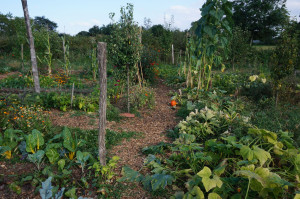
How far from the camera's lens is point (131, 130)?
14.5 ft

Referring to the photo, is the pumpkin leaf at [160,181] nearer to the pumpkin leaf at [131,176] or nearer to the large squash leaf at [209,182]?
the pumpkin leaf at [131,176]

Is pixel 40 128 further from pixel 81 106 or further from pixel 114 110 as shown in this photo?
pixel 114 110

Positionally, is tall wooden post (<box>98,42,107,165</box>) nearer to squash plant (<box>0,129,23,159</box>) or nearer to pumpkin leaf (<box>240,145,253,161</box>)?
squash plant (<box>0,129,23,159</box>)

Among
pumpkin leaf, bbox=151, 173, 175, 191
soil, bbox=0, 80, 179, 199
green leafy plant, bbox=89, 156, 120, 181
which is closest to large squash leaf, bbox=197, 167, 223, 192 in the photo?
pumpkin leaf, bbox=151, 173, 175, 191

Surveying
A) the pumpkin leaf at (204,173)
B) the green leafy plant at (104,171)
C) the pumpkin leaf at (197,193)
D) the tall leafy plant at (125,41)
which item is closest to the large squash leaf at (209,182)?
the pumpkin leaf at (204,173)

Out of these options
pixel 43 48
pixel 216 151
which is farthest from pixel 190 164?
pixel 43 48

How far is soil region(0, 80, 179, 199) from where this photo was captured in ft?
8.54

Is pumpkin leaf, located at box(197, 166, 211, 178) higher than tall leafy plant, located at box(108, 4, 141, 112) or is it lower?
lower

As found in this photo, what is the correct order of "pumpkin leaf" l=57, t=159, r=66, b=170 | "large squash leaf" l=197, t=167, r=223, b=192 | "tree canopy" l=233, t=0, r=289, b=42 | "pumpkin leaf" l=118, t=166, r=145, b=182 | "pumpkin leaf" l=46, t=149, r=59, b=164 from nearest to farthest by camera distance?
"large squash leaf" l=197, t=167, r=223, b=192
"pumpkin leaf" l=118, t=166, r=145, b=182
"pumpkin leaf" l=57, t=159, r=66, b=170
"pumpkin leaf" l=46, t=149, r=59, b=164
"tree canopy" l=233, t=0, r=289, b=42

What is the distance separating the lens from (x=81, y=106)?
497cm

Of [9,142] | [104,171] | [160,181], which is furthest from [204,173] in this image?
[9,142]

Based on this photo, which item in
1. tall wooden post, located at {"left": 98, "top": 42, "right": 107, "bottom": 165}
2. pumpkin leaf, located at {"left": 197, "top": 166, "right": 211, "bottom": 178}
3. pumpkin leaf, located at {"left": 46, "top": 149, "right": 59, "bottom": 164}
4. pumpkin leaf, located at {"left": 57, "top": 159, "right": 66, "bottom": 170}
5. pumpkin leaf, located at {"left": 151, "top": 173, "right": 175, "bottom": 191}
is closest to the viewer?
pumpkin leaf, located at {"left": 197, "top": 166, "right": 211, "bottom": 178}

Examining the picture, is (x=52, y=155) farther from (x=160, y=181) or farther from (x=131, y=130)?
(x=131, y=130)

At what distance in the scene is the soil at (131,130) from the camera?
260cm
